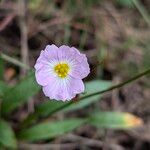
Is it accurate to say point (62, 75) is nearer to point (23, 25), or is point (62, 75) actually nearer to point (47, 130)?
point (47, 130)

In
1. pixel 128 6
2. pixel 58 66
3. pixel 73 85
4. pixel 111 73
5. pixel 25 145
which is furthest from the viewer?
pixel 128 6

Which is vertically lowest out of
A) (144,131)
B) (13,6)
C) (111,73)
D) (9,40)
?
(144,131)

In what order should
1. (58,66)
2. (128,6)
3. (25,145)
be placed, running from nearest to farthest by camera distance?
1. (58,66)
2. (25,145)
3. (128,6)

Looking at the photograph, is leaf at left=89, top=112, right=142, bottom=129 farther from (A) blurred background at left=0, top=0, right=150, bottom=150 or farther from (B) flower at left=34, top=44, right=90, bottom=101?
(B) flower at left=34, top=44, right=90, bottom=101

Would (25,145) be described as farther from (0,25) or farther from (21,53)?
(0,25)

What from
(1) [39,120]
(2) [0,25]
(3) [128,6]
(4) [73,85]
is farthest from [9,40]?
(4) [73,85]

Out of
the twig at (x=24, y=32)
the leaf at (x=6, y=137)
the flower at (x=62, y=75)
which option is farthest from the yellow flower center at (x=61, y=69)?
the twig at (x=24, y=32)

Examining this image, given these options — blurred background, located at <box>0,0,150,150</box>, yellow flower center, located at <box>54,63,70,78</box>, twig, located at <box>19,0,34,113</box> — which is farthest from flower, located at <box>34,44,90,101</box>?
twig, located at <box>19,0,34,113</box>
